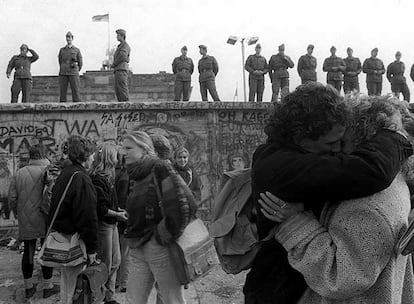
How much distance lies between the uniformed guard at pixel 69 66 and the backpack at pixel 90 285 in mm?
8317

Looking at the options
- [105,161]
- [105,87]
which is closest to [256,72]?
[105,161]

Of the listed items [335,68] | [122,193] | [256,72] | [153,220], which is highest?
[335,68]

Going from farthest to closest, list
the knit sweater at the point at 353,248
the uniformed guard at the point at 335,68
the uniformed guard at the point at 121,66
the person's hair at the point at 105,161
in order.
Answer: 1. the uniformed guard at the point at 335,68
2. the uniformed guard at the point at 121,66
3. the person's hair at the point at 105,161
4. the knit sweater at the point at 353,248

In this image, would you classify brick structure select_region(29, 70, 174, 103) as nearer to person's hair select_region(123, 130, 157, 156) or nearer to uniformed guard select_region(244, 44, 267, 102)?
uniformed guard select_region(244, 44, 267, 102)

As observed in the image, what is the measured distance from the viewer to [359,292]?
60.0 inches

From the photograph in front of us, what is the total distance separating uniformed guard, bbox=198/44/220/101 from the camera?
13742mm

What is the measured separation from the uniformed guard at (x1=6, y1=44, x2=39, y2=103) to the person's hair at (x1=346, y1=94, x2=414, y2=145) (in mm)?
11650

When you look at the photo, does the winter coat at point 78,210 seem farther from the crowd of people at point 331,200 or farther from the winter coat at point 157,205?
the crowd of people at point 331,200

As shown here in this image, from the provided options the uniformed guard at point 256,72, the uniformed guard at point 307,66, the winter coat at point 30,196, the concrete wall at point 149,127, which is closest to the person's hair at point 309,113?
the winter coat at point 30,196

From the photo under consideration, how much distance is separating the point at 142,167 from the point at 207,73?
35.3ft

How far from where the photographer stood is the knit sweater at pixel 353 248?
59.4 inches

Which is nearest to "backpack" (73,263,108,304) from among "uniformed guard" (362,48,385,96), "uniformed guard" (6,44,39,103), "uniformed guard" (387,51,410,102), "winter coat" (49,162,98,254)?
"winter coat" (49,162,98,254)

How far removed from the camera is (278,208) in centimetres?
165

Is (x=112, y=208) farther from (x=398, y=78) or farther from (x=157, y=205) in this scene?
(x=398, y=78)
